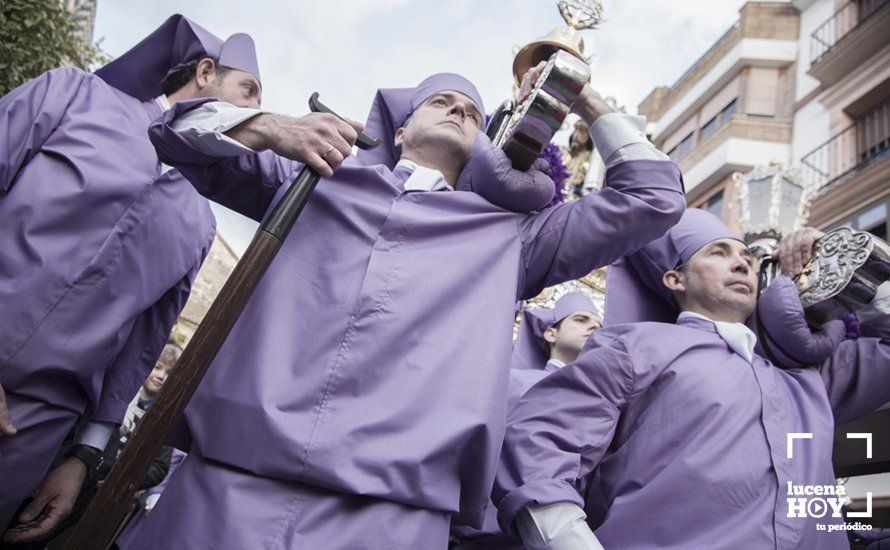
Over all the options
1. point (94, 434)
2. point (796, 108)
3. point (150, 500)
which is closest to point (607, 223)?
point (94, 434)

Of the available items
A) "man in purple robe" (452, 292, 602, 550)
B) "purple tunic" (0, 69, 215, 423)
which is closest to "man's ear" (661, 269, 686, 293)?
"man in purple robe" (452, 292, 602, 550)

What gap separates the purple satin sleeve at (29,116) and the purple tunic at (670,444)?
1.59 metres

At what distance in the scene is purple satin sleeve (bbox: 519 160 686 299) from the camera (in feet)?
6.36

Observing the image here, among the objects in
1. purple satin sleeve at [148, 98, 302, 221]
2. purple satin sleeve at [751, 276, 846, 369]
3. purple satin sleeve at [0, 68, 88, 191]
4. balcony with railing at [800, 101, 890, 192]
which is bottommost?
purple satin sleeve at [751, 276, 846, 369]

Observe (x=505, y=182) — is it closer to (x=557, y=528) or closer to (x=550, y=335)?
(x=557, y=528)

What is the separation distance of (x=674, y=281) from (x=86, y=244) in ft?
6.36

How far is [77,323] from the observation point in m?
2.13

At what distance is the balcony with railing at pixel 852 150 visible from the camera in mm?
13047

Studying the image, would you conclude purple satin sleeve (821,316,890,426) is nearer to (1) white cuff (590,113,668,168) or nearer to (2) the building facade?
(1) white cuff (590,113,668,168)

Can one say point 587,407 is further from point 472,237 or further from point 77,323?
point 77,323

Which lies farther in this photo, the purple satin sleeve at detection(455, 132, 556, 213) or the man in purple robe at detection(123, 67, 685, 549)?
the purple satin sleeve at detection(455, 132, 556, 213)

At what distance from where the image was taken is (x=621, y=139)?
2064 millimetres

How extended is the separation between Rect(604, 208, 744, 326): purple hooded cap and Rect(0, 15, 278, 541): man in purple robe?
148 cm

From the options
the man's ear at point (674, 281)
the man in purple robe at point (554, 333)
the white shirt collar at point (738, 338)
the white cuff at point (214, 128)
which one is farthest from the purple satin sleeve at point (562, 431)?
the man in purple robe at point (554, 333)
